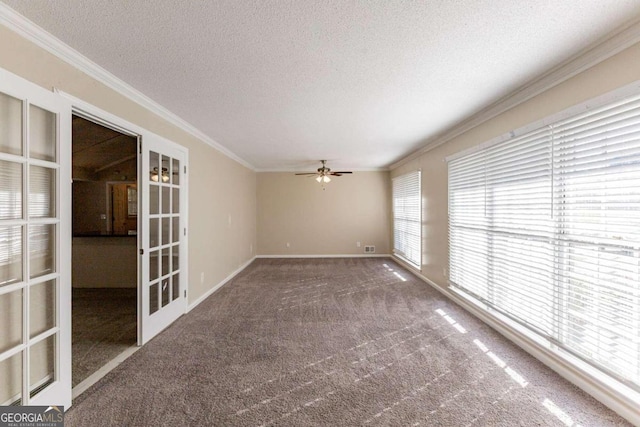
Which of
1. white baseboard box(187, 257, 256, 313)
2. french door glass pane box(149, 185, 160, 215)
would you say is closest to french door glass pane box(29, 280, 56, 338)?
french door glass pane box(149, 185, 160, 215)

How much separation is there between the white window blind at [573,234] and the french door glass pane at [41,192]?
3710 millimetres

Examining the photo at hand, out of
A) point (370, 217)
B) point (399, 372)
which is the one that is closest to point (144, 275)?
point (399, 372)

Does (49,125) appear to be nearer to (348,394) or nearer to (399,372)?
(348,394)

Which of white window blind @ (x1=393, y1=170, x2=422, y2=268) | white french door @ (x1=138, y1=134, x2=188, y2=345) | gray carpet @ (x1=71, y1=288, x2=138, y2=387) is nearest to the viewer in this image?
gray carpet @ (x1=71, y1=288, x2=138, y2=387)

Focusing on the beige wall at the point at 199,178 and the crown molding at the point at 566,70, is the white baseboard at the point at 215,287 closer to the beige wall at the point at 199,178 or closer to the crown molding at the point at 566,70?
the beige wall at the point at 199,178

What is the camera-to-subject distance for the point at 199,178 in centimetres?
407

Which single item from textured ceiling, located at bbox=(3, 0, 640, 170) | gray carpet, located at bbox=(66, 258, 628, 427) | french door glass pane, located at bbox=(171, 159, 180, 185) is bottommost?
gray carpet, located at bbox=(66, 258, 628, 427)

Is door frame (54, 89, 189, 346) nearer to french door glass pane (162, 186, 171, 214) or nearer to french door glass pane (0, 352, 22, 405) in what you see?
french door glass pane (162, 186, 171, 214)

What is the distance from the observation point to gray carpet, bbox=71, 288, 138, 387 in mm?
2456

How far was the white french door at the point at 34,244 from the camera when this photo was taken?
1.55 metres

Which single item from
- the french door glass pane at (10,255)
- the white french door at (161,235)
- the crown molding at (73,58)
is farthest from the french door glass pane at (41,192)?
the white french door at (161,235)

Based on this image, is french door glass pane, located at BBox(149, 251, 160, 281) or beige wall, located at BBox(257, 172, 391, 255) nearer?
french door glass pane, located at BBox(149, 251, 160, 281)

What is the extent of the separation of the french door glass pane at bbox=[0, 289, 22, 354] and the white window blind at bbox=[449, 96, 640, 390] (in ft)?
12.1

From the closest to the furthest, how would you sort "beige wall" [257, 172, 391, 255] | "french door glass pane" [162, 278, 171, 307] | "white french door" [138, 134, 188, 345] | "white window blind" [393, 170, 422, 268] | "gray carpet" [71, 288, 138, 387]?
"gray carpet" [71, 288, 138, 387] < "white french door" [138, 134, 188, 345] < "french door glass pane" [162, 278, 171, 307] < "white window blind" [393, 170, 422, 268] < "beige wall" [257, 172, 391, 255]
